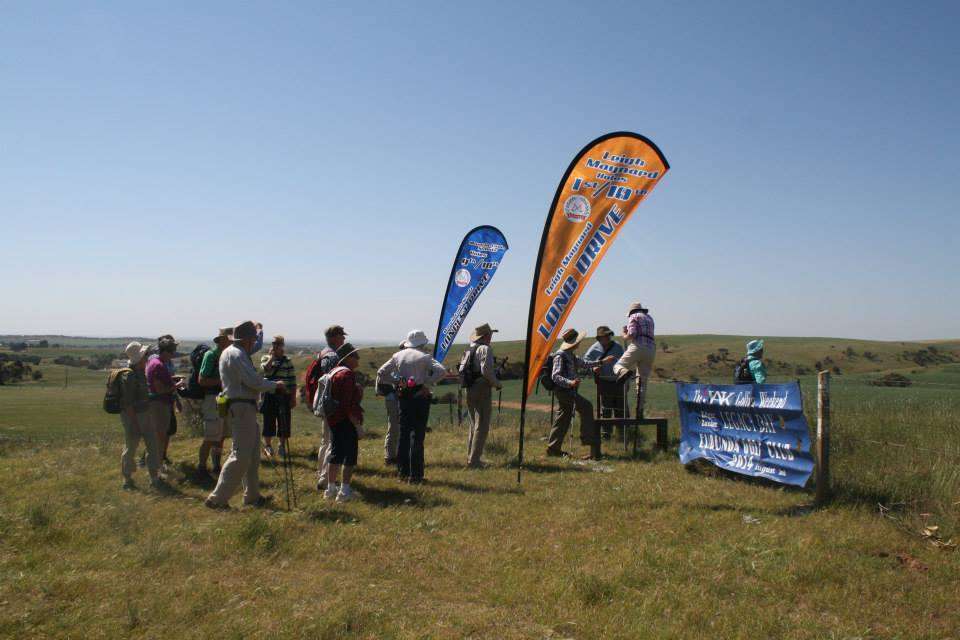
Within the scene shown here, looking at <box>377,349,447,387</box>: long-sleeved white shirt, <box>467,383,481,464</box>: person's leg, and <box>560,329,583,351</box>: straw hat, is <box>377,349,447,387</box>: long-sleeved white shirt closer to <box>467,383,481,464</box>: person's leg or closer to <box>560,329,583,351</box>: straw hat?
<box>467,383,481,464</box>: person's leg

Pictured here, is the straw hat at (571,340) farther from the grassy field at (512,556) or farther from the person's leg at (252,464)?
the person's leg at (252,464)

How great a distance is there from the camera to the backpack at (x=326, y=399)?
299 inches

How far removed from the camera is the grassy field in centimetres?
448

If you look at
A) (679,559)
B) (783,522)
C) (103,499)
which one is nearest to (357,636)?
(679,559)

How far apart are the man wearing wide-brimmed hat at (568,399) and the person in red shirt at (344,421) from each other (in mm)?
3923

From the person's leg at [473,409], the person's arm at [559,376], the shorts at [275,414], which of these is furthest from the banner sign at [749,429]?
the shorts at [275,414]

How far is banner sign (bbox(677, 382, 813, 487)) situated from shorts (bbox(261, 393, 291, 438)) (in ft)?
19.3

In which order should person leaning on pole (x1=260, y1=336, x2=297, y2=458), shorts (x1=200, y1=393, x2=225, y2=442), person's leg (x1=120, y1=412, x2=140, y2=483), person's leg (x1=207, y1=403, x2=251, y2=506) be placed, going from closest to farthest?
1. person's leg (x1=207, y1=403, x2=251, y2=506)
2. person's leg (x1=120, y1=412, x2=140, y2=483)
3. shorts (x1=200, y1=393, x2=225, y2=442)
4. person leaning on pole (x1=260, y1=336, x2=297, y2=458)

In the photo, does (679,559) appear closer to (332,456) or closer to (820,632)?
(820,632)

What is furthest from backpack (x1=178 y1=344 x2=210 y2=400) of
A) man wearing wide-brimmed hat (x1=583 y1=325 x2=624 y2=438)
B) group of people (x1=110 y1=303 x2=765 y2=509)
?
man wearing wide-brimmed hat (x1=583 y1=325 x2=624 y2=438)

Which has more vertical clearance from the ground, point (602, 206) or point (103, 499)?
point (602, 206)

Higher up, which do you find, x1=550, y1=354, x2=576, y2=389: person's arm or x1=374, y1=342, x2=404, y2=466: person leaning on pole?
x1=550, y1=354, x2=576, y2=389: person's arm

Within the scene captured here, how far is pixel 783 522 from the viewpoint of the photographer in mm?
6484

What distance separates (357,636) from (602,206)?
6.01 metres
